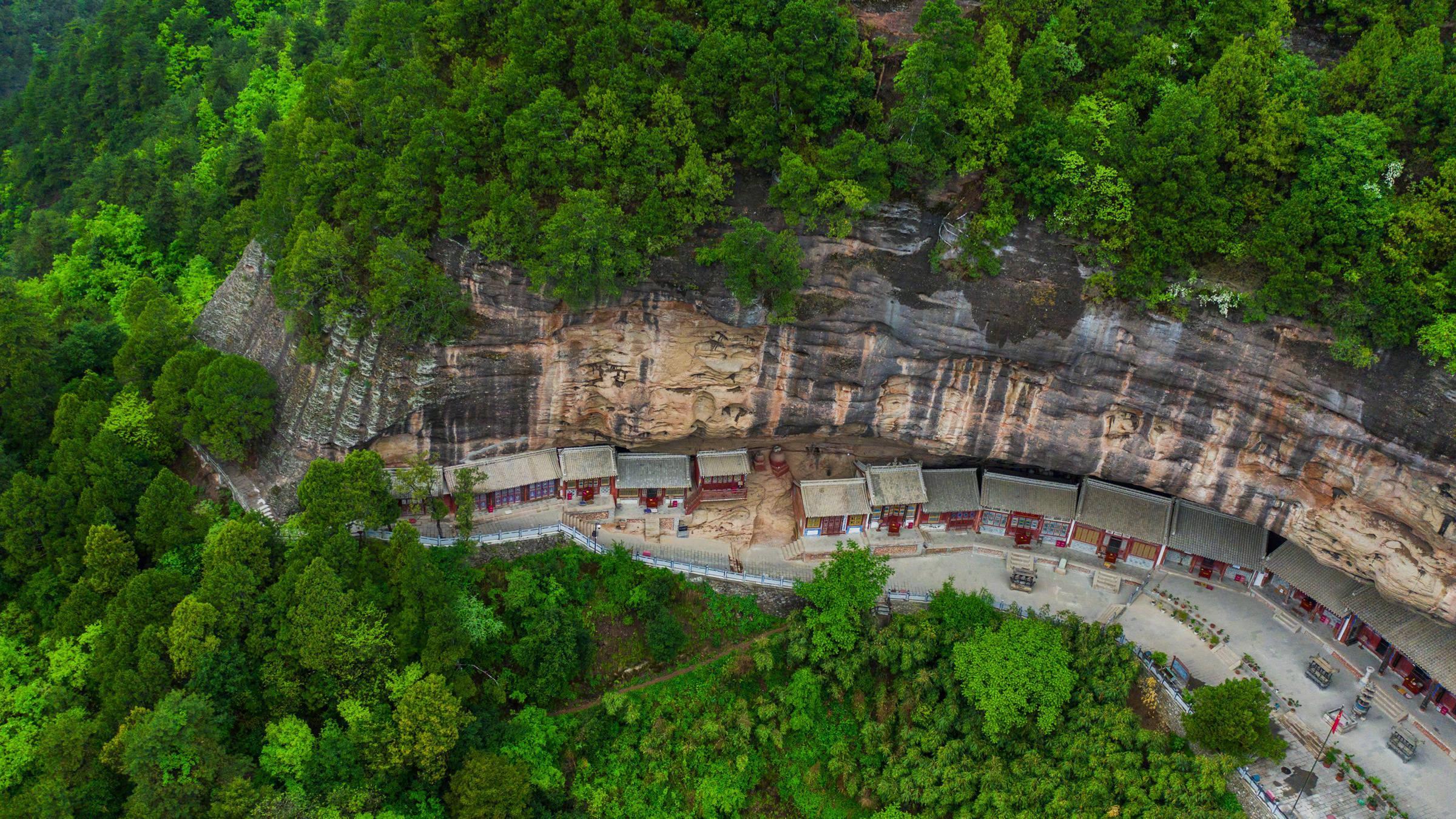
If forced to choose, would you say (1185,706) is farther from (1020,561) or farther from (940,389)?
(940,389)

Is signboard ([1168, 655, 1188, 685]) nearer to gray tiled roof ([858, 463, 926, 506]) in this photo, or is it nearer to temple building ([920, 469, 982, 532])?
temple building ([920, 469, 982, 532])

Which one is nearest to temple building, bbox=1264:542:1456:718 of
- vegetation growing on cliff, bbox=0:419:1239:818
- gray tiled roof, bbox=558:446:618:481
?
vegetation growing on cliff, bbox=0:419:1239:818

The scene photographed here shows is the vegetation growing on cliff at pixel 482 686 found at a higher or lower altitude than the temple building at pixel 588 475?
lower

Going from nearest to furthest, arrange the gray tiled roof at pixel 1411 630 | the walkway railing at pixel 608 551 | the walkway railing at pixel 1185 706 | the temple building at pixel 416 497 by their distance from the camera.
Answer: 1. the walkway railing at pixel 1185 706
2. the gray tiled roof at pixel 1411 630
3. the temple building at pixel 416 497
4. the walkway railing at pixel 608 551

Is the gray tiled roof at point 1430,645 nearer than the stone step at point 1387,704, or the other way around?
the gray tiled roof at point 1430,645

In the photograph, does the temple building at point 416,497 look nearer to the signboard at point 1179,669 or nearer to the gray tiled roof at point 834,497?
the gray tiled roof at point 834,497


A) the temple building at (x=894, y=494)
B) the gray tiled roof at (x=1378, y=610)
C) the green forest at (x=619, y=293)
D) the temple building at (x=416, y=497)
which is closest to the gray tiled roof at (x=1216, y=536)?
the gray tiled roof at (x=1378, y=610)

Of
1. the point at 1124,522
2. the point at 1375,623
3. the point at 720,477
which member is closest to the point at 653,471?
the point at 720,477
